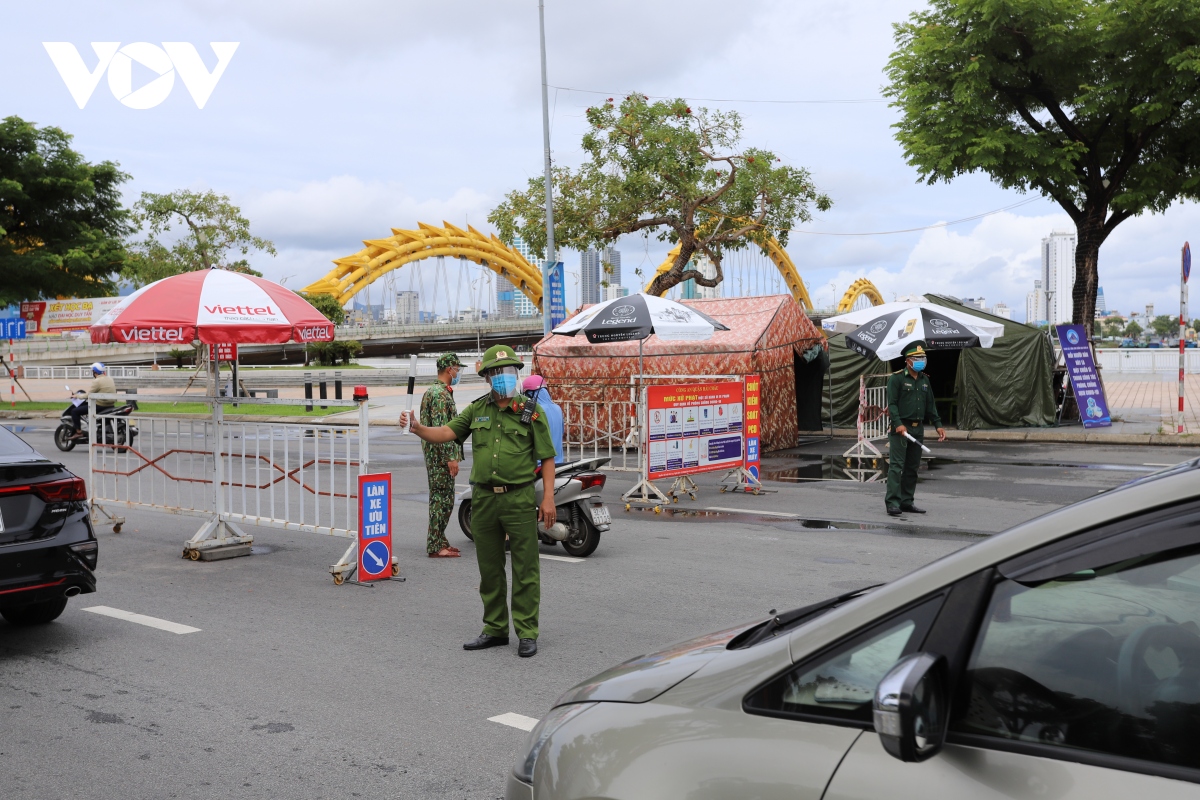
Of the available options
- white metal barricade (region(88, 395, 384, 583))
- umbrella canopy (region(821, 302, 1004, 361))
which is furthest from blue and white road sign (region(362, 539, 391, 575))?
umbrella canopy (region(821, 302, 1004, 361))

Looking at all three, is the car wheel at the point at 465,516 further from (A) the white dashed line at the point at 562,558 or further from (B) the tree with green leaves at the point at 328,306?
(B) the tree with green leaves at the point at 328,306

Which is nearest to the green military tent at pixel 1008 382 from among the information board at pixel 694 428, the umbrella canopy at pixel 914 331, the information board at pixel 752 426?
the umbrella canopy at pixel 914 331

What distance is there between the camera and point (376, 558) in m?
8.06

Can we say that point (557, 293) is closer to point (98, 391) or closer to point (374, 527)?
point (98, 391)

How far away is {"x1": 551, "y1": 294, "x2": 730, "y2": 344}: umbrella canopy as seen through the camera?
1366 cm

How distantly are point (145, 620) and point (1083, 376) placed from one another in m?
19.0

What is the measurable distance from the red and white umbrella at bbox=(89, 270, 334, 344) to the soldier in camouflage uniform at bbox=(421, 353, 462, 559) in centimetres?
115

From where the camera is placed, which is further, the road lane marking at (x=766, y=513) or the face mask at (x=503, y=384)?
the road lane marking at (x=766, y=513)

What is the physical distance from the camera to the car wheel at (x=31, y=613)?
6871 millimetres

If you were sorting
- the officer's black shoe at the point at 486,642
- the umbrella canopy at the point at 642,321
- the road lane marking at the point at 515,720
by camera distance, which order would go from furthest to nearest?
the umbrella canopy at the point at 642,321
the officer's black shoe at the point at 486,642
the road lane marking at the point at 515,720

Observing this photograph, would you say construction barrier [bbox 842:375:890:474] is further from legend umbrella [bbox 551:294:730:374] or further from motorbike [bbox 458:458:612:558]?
motorbike [bbox 458:458:612:558]

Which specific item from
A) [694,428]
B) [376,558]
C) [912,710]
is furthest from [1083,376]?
[912,710]

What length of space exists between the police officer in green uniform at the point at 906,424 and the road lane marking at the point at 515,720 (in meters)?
7.17

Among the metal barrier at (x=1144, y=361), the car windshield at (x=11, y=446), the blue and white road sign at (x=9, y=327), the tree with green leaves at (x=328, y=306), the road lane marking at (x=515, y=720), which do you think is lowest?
the road lane marking at (x=515, y=720)
